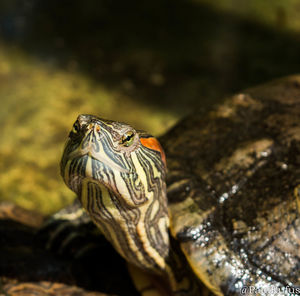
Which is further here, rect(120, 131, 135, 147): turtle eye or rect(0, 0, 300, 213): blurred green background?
rect(0, 0, 300, 213): blurred green background

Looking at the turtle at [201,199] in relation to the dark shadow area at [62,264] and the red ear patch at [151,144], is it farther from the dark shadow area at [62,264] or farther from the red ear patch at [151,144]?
the dark shadow area at [62,264]

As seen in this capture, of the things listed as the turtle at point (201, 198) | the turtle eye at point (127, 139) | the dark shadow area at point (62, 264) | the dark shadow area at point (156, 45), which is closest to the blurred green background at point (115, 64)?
the dark shadow area at point (156, 45)

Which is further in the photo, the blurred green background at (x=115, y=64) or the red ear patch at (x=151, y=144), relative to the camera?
the blurred green background at (x=115, y=64)

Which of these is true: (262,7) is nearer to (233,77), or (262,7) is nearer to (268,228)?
(233,77)

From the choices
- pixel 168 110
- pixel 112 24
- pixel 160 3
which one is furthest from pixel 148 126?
pixel 160 3

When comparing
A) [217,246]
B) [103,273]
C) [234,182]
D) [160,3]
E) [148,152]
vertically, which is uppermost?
[160,3]

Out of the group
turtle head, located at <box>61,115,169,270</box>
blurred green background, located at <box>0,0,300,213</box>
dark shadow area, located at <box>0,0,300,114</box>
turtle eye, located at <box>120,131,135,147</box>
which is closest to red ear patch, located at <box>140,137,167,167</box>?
turtle head, located at <box>61,115,169,270</box>

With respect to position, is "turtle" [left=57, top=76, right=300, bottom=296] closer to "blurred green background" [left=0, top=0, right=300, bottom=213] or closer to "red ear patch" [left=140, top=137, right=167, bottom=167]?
"red ear patch" [left=140, top=137, right=167, bottom=167]
